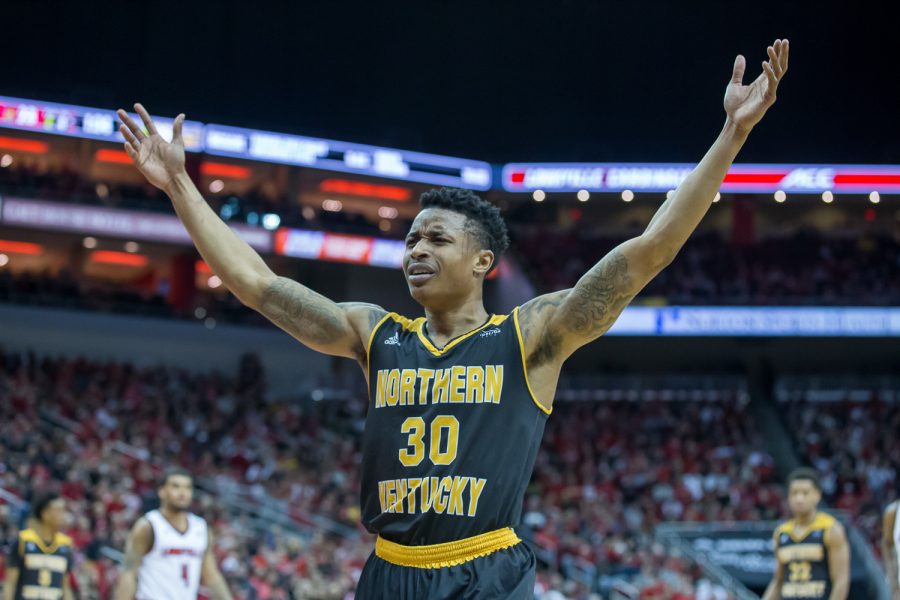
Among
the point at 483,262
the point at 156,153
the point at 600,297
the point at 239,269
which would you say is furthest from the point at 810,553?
the point at 156,153

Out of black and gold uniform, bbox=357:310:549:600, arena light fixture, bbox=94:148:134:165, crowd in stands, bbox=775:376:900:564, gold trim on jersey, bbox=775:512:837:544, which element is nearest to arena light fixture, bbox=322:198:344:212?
arena light fixture, bbox=94:148:134:165

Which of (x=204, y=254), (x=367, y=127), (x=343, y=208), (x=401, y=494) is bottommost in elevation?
(x=401, y=494)

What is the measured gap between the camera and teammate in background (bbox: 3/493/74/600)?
9570mm

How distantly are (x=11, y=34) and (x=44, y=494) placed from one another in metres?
26.7

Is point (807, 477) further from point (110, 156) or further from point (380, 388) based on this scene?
A: point (110, 156)

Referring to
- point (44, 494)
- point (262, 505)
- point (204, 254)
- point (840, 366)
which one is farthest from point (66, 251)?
point (204, 254)

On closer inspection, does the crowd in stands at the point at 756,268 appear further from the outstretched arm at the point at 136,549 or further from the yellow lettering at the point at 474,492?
the yellow lettering at the point at 474,492

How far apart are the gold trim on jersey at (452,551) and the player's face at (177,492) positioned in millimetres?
5354

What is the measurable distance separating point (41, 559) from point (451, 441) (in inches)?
262

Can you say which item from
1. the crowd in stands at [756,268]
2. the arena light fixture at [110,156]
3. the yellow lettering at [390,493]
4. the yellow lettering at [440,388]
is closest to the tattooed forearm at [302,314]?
the yellow lettering at [440,388]

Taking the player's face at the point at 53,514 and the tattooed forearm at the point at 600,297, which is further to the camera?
the player's face at the point at 53,514

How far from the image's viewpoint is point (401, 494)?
13.5 feet

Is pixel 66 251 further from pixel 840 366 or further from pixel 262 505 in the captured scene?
pixel 840 366

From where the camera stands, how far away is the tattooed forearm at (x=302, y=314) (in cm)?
446
